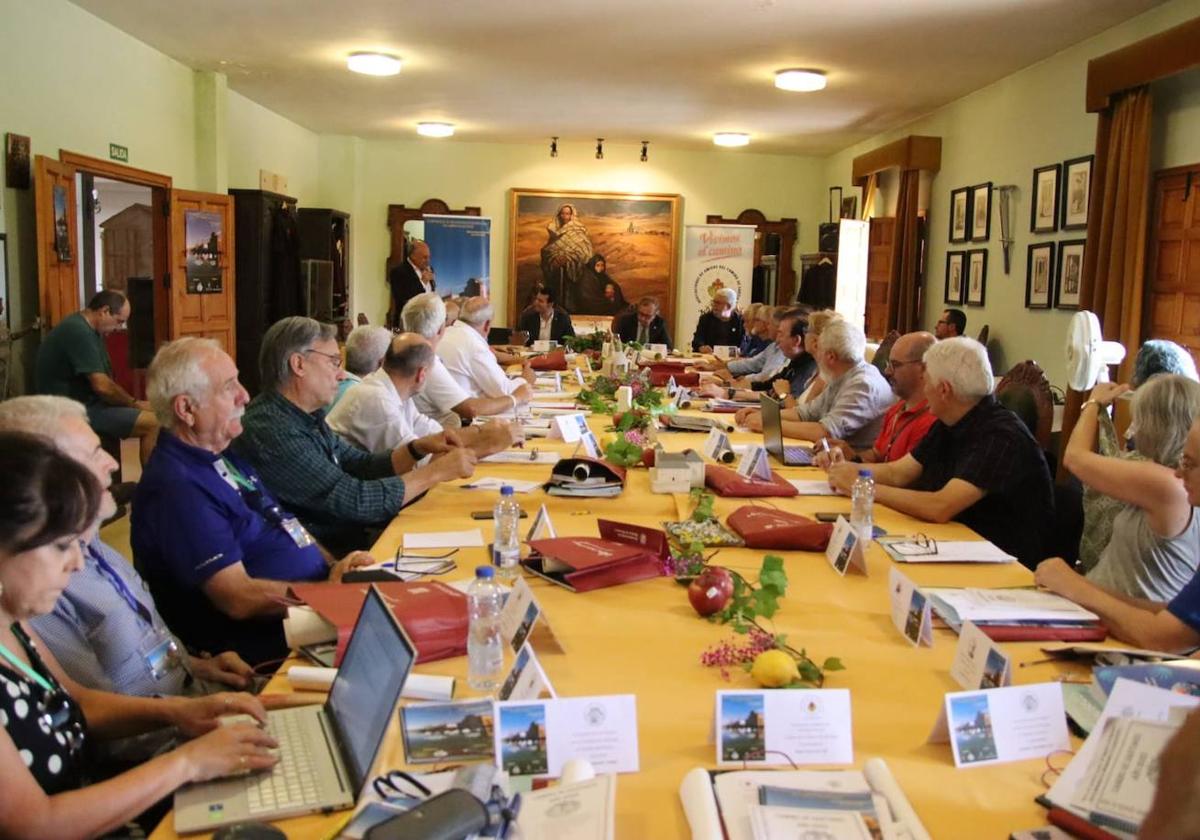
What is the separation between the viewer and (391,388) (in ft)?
13.6

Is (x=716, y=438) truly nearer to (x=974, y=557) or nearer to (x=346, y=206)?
(x=974, y=557)

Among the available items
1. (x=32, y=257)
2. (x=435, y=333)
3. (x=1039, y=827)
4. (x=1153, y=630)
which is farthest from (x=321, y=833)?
(x=32, y=257)

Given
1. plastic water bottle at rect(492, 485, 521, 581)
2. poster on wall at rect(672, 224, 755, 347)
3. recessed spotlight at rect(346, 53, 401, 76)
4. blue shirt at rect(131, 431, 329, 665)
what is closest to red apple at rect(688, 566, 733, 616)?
plastic water bottle at rect(492, 485, 521, 581)

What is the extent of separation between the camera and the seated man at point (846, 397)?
497 centimetres

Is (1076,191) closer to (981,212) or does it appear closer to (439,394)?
(981,212)

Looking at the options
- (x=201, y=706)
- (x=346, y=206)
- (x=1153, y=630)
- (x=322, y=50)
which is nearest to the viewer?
(x=201, y=706)

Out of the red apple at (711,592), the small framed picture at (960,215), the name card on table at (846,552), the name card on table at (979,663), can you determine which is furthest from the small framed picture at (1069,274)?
the name card on table at (979,663)

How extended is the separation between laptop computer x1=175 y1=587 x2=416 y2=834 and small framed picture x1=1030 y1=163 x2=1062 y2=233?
21.7 feet

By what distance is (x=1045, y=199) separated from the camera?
7.14m

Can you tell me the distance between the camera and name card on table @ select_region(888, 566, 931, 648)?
6.73 feet

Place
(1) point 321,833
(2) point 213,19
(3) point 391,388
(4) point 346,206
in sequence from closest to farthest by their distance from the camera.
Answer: (1) point 321,833
(3) point 391,388
(2) point 213,19
(4) point 346,206

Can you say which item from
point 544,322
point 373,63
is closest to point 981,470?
point 373,63

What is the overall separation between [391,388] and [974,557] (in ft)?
7.71

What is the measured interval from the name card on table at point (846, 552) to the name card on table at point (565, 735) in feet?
3.88
